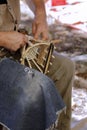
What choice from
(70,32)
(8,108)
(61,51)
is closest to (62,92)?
(8,108)

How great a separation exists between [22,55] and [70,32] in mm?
1742

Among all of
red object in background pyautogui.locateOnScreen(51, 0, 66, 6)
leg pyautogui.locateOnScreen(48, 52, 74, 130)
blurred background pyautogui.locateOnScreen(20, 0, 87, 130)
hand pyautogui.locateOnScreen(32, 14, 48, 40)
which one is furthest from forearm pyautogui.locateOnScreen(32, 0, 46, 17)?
red object in background pyautogui.locateOnScreen(51, 0, 66, 6)

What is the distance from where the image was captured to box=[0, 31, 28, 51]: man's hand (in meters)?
1.28

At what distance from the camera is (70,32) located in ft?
9.76

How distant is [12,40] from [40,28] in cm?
23

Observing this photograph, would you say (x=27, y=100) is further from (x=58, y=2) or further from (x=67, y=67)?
(x=58, y=2)

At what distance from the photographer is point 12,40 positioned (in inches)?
50.9

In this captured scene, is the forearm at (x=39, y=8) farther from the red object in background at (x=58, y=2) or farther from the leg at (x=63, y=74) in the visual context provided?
the red object in background at (x=58, y=2)

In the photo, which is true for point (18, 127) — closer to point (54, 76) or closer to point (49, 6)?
point (54, 76)

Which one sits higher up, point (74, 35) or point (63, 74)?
point (63, 74)

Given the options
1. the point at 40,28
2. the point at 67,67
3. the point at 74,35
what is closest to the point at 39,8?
the point at 40,28

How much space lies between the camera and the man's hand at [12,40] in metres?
1.28

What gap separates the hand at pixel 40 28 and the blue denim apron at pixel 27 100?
341mm

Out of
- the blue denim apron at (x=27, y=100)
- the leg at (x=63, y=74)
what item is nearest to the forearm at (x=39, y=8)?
the leg at (x=63, y=74)
